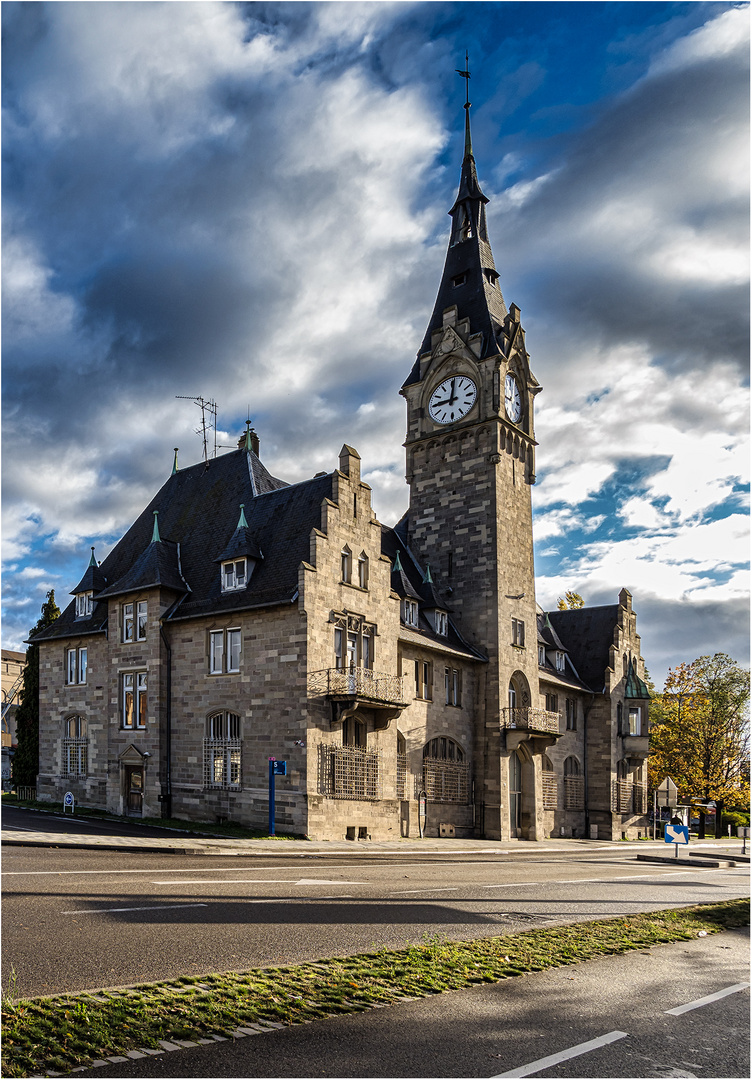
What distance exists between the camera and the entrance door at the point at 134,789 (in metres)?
33.2

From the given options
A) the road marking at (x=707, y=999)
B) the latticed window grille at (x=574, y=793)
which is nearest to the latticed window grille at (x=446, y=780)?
the latticed window grille at (x=574, y=793)

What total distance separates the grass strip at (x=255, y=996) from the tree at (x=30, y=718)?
1396 inches

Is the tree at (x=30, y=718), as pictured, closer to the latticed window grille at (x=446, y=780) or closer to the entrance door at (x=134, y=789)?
the entrance door at (x=134, y=789)

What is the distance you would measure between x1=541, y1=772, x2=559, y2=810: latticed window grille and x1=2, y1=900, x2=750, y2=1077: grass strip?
1451 inches

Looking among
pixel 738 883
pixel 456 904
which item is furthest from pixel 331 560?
pixel 456 904

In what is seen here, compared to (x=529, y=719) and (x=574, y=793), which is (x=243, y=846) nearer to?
(x=529, y=719)

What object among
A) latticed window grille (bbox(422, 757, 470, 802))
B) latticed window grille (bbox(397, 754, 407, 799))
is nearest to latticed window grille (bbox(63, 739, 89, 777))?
latticed window grille (bbox(397, 754, 407, 799))

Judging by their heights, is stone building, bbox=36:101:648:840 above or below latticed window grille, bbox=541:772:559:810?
above

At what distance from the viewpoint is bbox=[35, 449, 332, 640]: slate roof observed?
3172 centimetres

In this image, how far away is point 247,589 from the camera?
31859 mm

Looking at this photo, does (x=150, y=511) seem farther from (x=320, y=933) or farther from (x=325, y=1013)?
(x=325, y=1013)

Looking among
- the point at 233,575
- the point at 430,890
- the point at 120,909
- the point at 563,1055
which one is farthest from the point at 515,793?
the point at 563,1055

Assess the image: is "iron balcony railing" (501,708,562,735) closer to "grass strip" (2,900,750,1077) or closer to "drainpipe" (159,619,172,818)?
"drainpipe" (159,619,172,818)

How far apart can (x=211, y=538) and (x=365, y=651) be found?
8.22 meters
